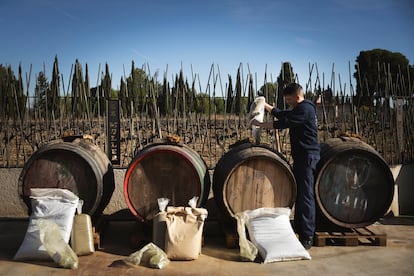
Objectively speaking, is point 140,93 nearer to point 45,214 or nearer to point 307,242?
point 45,214

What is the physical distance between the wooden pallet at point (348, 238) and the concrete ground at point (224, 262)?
6 centimetres

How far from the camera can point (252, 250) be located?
402cm

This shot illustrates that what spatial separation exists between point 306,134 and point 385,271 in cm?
158

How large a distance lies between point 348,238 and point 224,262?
4.99 feet

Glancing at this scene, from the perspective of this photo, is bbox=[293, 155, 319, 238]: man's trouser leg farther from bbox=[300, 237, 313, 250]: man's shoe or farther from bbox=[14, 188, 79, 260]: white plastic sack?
bbox=[14, 188, 79, 260]: white plastic sack

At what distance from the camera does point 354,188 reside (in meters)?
4.57

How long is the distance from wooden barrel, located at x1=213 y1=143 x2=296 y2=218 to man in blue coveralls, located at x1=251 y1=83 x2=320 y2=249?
143mm

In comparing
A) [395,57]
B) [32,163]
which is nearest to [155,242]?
Answer: [32,163]

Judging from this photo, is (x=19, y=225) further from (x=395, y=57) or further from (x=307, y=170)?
(x=395, y=57)

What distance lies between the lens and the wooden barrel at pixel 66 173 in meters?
4.33

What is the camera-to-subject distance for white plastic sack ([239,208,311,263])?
3947 mm

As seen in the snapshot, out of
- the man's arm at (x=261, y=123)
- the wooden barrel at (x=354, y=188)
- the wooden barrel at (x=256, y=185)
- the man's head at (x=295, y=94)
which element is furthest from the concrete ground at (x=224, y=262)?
the man's head at (x=295, y=94)

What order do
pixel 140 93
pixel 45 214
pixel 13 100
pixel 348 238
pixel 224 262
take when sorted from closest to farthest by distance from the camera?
pixel 224 262 < pixel 45 214 < pixel 348 238 < pixel 13 100 < pixel 140 93

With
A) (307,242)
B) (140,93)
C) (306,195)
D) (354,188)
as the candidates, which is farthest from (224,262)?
(140,93)
